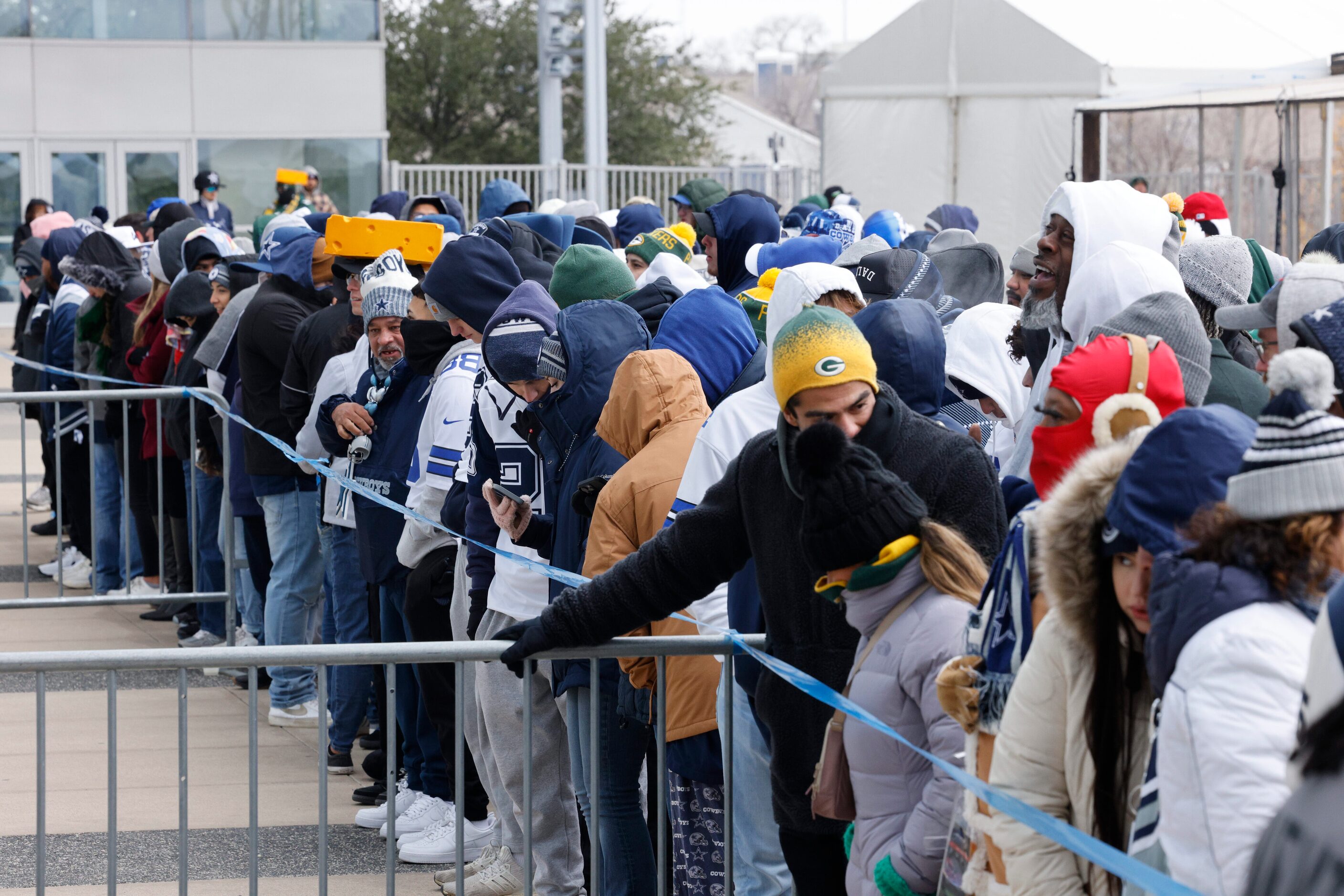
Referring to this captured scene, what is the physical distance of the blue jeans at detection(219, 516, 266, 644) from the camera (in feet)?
25.2

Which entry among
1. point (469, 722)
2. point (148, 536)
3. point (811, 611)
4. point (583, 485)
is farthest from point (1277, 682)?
point (148, 536)

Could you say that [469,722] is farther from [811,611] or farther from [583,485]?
[811,611]

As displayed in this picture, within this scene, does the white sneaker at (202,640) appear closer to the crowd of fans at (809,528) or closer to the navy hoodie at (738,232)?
the crowd of fans at (809,528)

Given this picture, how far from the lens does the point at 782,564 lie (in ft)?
10.5

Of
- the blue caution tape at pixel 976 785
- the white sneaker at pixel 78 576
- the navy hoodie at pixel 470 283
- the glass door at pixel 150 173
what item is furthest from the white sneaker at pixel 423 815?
the glass door at pixel 150 173

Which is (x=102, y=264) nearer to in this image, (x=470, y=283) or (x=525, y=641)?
(x=470, y=283)

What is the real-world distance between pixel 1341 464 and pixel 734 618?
6.67 ft

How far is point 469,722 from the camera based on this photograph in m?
5.01

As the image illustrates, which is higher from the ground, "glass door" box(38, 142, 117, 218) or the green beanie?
"glass door" box(38, 142, 117, 218)

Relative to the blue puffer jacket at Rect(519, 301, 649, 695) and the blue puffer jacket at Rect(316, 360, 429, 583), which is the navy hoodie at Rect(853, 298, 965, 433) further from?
the blue puffer jacket at Rect(316, 360, 429, 583)

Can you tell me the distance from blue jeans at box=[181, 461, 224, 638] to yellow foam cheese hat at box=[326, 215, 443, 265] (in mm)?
2072

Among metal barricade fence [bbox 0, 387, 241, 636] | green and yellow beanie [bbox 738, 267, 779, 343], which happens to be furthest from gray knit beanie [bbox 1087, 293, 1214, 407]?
metal barricade fence [bbox 0, 387, 241, 636]

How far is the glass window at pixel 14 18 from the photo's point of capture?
2530cm

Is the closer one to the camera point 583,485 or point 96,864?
point 583,485
